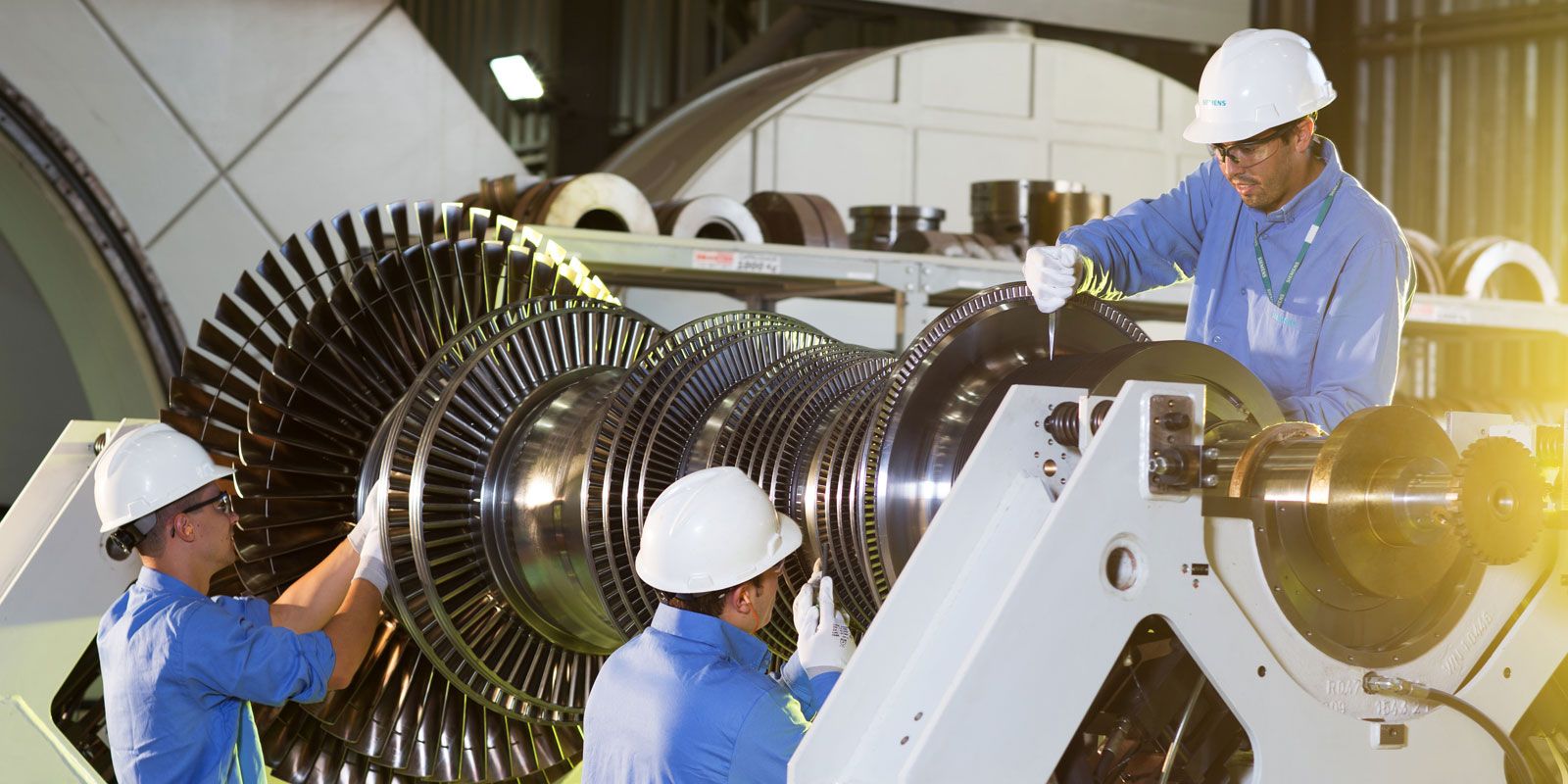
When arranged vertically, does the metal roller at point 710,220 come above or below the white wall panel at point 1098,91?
below

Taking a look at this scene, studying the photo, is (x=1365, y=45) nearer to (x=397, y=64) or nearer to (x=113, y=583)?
(x=397, y=64)

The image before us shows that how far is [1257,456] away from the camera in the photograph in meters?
1.86

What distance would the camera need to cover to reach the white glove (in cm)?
230

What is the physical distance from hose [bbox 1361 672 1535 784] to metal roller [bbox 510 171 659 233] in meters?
3.59

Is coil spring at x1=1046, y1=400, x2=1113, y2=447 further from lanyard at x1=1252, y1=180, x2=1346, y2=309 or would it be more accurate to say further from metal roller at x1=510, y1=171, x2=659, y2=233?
metal roller at x1=510, y1=171, x2=659, y2=233

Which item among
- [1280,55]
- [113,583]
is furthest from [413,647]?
[1280,55]

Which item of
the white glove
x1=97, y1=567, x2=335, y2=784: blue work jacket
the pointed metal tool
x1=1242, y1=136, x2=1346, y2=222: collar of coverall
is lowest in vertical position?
x1=97, y1=567, x2=335, y2=784: blue work jacket

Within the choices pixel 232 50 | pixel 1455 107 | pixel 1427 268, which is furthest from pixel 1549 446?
pixel 1455 107

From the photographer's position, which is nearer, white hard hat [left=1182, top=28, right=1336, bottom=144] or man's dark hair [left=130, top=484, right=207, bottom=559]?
white hard hat [left=1182, top=28, right=1336, bottom=144]

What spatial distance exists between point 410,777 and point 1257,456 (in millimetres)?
2088

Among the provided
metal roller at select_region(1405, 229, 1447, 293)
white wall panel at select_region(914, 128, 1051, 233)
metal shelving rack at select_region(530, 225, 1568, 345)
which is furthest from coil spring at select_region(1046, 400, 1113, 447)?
white wall panel at select_region(914, 128, 1051, 233)

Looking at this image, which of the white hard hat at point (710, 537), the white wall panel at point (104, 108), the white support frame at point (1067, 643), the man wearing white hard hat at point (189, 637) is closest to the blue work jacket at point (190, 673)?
the man wearing white hard hat at point (189, 637)

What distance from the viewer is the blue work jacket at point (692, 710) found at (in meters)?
2.12

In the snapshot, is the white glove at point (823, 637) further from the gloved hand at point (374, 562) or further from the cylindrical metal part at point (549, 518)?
the gloved hand at point (374, 562)
